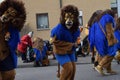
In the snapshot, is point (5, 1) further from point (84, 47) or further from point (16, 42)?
point (84, 47)

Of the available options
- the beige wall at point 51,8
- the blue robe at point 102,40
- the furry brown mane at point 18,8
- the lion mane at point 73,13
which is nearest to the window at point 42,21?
the beige wall at point 51,8

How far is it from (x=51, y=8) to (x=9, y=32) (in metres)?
22.0

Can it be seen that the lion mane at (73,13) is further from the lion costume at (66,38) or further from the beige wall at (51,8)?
the beige wall at (51,8)

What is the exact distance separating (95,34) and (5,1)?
5374mm

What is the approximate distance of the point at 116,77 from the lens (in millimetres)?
11711

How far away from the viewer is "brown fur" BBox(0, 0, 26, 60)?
279 inches

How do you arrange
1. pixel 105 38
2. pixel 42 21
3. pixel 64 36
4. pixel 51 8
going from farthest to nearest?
1. pixel 42 21
2. pixel 51 8
3. pixel 105 38
4. pixel 64 36

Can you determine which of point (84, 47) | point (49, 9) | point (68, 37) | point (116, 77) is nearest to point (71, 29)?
point (68, 37)

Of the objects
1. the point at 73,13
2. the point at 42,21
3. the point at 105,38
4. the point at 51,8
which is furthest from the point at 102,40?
the point at 42,21

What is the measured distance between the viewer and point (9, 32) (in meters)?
7.16

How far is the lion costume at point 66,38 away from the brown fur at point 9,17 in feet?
5.01

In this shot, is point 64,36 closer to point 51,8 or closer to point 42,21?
point 51,8

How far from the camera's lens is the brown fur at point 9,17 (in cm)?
708

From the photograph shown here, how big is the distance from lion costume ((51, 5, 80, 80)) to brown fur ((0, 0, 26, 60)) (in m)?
1.53
